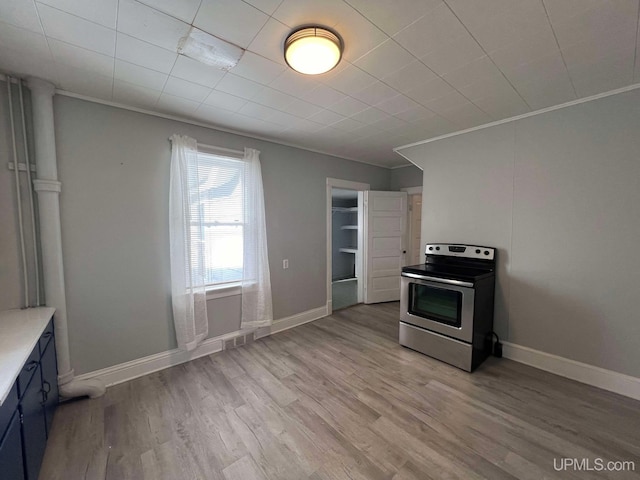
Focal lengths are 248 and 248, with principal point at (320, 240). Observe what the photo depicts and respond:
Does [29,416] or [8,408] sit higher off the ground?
[8,408]

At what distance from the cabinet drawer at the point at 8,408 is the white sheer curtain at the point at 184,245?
142 centimetres

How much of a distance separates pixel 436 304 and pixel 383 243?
1995 millimetres

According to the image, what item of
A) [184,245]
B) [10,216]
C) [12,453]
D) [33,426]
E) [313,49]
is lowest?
[33,426]

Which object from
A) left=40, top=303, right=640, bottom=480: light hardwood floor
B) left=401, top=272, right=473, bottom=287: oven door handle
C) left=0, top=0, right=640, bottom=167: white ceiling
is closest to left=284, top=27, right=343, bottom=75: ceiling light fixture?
left=0, top=0, right=640, bottom=167: white ceiling

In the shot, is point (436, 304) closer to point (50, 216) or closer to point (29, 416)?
point (29, 416)

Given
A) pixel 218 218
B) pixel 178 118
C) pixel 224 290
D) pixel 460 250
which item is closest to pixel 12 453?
pixel 224 290

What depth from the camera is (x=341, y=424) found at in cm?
186

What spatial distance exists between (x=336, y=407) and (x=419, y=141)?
3.32m

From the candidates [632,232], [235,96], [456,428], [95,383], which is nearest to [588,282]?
[632,232]

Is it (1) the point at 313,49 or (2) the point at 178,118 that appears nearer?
(1) the point at 313,49

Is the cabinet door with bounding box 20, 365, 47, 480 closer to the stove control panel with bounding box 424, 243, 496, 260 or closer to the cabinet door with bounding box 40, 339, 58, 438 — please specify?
the cabinet door with bounding box 40, 339, 58, 438

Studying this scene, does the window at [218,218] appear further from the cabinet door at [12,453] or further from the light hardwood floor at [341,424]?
the cabinet door at [12,453]

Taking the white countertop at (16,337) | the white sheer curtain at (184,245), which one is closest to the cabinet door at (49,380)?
the white countertop at (16,337)

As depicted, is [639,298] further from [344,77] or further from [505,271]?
[344,77]
